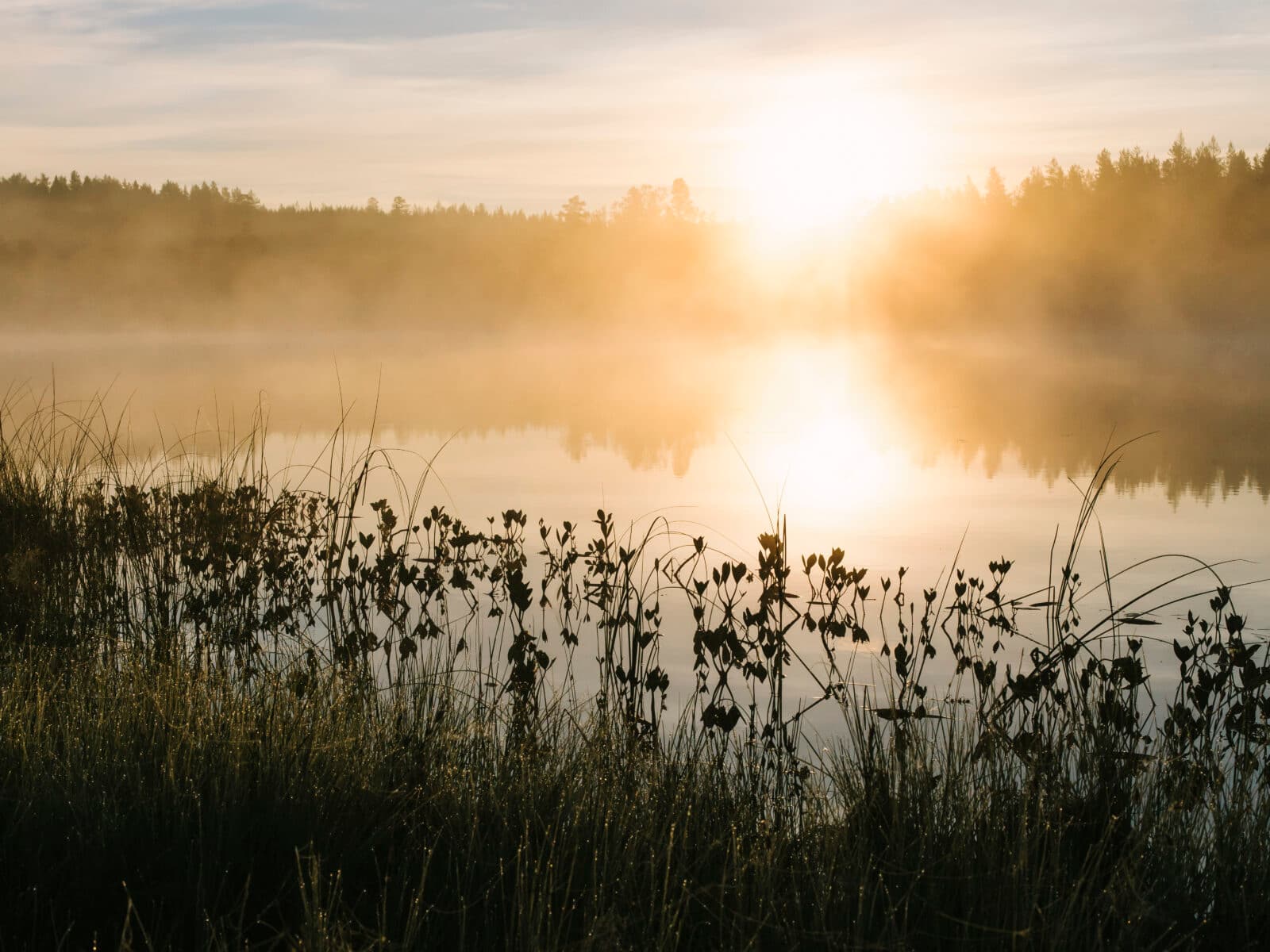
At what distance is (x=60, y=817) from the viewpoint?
2.70 metres

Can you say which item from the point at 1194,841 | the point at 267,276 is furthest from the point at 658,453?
the point at 267,276

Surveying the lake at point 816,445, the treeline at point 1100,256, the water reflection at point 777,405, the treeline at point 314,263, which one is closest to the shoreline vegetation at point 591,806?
the lake at point 816,445

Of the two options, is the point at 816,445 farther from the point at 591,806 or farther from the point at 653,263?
the point at 653,263

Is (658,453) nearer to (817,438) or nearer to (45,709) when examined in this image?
(817,438)

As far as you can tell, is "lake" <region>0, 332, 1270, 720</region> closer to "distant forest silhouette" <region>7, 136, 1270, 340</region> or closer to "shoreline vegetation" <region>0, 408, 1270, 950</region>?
"shoreline vegetation" <region>0, 408, 1270, 950</region>

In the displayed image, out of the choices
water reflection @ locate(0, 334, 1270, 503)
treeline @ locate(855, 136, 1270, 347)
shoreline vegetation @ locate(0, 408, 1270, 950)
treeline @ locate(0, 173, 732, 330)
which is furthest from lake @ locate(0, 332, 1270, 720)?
treeline @ locate(0, 173, 732, 330)

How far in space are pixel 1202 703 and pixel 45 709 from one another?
321cm

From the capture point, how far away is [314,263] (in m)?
85.9

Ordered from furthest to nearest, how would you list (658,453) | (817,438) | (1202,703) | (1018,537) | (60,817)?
(817,438) → (658,453) → (1018,537) → (1202,703) → (60,817)

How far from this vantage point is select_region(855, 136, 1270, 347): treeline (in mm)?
57844

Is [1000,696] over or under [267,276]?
under

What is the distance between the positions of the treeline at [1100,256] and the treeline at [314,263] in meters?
14.4

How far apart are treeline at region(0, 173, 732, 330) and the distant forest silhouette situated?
0.65ft

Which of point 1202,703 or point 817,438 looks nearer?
point 1202,703
